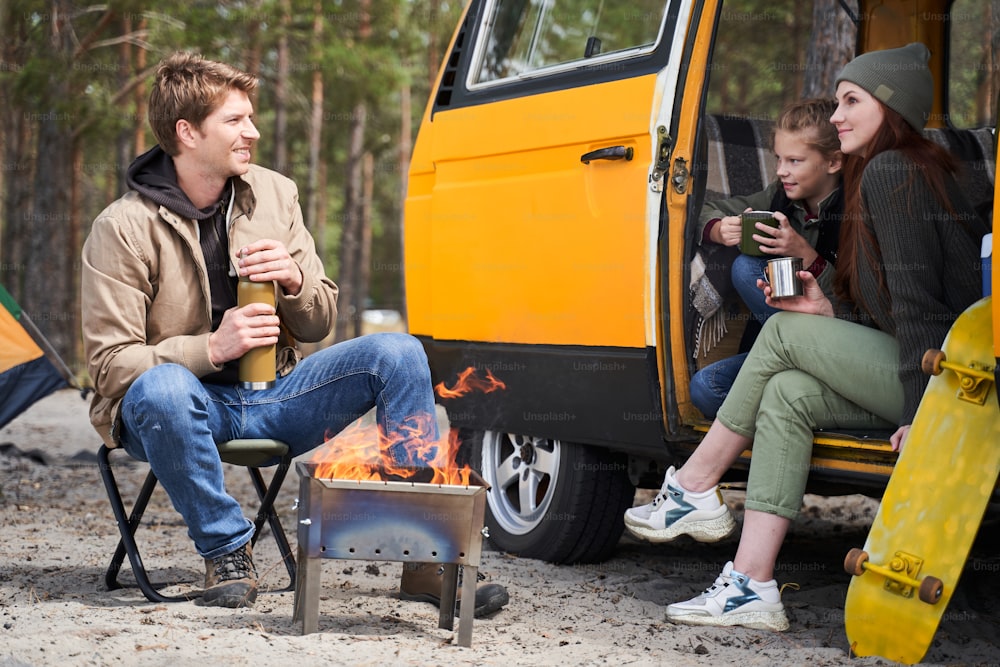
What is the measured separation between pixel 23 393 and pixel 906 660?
5098 millimetres

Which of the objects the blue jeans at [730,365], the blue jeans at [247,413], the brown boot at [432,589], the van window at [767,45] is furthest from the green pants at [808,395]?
the van window at [767,45]

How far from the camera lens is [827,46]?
7.22 meters

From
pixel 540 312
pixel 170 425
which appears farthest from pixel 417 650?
pixel 540 312

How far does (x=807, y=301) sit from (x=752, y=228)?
323mm

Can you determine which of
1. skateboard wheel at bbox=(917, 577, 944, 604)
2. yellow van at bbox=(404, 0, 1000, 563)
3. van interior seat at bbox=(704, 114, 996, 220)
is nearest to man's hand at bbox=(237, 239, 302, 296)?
yellow van at bbox=(404, 0, 1000, 563)

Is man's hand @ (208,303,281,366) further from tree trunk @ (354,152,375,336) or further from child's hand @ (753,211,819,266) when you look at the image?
tree trunk @ (354,152,375,336)

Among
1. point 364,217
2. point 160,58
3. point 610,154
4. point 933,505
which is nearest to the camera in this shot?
point 933,505

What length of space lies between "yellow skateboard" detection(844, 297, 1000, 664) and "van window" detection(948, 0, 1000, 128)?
1.86m

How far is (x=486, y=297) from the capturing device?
4.64 m

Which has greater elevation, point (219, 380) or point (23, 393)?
point (219, 380)

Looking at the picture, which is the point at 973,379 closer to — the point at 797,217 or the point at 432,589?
the point at 797,217

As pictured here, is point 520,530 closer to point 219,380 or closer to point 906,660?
point 219,380

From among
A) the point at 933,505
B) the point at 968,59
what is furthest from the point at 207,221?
the point at 968,59

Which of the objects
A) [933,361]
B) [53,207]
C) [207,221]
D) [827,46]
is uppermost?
[827,46]
